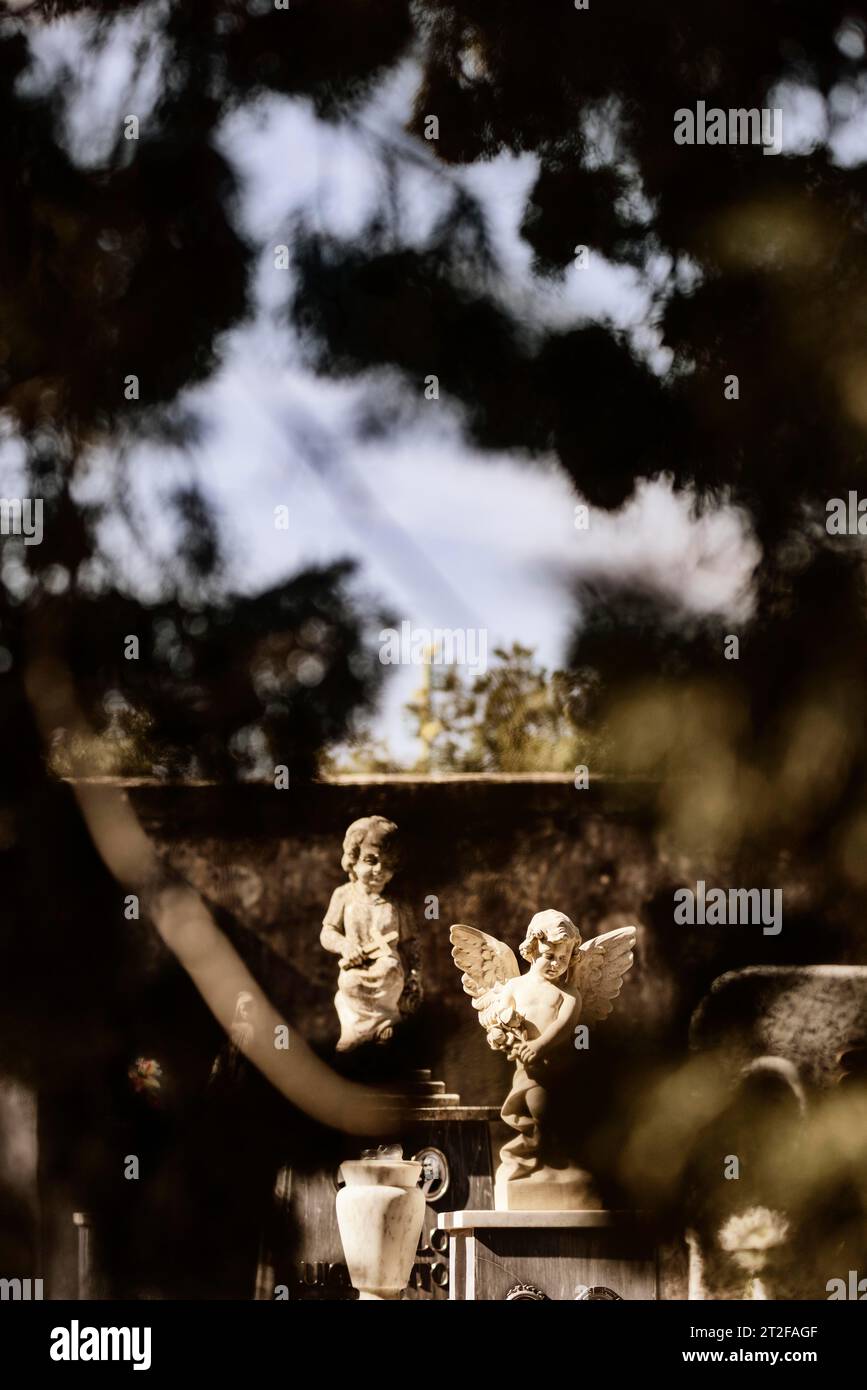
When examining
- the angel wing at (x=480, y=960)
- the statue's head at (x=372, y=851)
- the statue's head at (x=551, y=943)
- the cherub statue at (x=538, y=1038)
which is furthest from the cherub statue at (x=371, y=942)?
the statue's head at (x=551, y=943)

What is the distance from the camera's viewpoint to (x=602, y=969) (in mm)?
5781

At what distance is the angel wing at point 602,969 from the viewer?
575 cm

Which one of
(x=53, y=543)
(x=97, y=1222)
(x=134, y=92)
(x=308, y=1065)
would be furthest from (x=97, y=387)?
(x=97, y=1222)

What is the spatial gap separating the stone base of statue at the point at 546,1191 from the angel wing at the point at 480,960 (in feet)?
1.70

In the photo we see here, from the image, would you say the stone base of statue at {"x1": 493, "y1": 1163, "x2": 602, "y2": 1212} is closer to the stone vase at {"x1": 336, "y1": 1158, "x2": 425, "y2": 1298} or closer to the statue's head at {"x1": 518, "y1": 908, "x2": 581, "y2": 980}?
the stone vase at {"x1": 336, "y1": 1158, "x2": 425, "y2": 1298}

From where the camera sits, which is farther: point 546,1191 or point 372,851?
point 372,851

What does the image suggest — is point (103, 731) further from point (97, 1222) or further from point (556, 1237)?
point (556, 1237)

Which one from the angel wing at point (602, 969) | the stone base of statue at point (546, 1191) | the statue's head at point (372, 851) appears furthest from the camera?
the statue's head at point (372, 851)

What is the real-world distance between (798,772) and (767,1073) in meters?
1.00

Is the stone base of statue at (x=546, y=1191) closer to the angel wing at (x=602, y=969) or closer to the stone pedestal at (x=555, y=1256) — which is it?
the stone pedestal at (x=555, y=1256)

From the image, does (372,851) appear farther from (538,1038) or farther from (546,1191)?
(546,1191)

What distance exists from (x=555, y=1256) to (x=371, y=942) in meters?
1.34

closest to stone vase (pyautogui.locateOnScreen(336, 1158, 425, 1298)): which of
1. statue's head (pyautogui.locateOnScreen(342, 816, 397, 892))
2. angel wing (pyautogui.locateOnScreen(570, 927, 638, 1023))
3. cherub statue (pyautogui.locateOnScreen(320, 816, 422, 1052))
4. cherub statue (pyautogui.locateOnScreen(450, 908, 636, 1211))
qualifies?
cherub statue (pyautogui.locateOnScreen(450, 908, 636, 1211))

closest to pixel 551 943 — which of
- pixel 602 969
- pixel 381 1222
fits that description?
pixel 602 969
